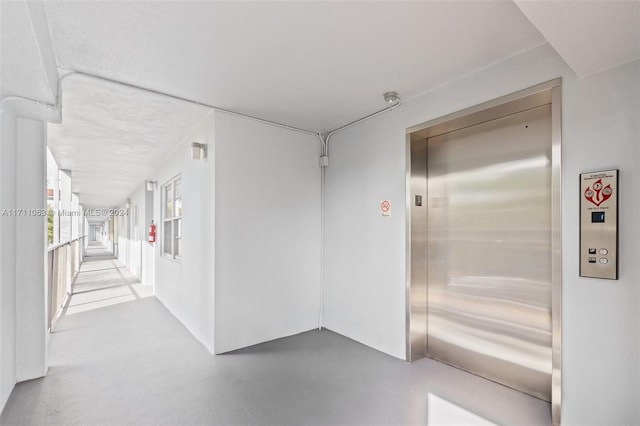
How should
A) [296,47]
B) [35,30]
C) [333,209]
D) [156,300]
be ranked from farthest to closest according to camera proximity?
[156,300] → [333,209] → [296,47] → [35,30]

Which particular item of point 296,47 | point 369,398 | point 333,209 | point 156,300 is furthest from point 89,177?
point 369,398

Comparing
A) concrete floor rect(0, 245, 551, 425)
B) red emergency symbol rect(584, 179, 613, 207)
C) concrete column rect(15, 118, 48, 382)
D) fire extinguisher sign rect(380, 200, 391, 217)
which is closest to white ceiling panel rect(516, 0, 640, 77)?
red emergency symbol rect(584, 179, 613, 207)

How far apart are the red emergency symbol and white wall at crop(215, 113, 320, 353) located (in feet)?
9.05

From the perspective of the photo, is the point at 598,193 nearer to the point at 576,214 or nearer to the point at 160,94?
the point at 576,214

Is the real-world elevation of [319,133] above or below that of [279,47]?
below

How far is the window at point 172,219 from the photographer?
4871 millimetres

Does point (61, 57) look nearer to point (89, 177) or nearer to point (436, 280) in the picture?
point (436, 280)

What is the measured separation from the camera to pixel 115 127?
379 centimetres

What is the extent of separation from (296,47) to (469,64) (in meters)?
1.34

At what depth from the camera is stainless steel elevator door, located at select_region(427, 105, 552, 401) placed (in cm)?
238

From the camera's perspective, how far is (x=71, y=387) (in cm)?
257

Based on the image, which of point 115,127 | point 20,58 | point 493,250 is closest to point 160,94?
point 20,58

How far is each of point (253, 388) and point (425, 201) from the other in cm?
231

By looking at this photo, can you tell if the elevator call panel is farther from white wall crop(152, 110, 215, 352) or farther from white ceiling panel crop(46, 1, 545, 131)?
white wall crop(152, 110, 215, 352)
